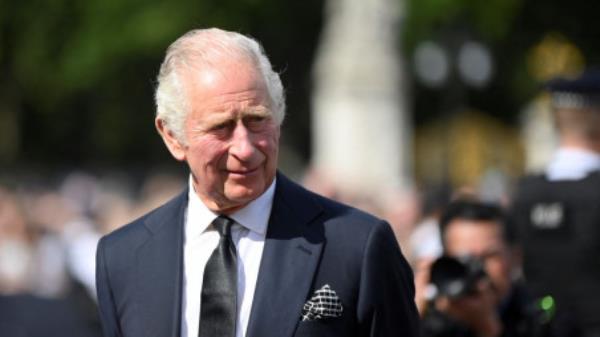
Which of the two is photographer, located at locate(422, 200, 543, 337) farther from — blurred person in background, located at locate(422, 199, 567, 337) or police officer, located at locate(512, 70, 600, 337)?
police officer, located at locate(512, 70, 600, 337)

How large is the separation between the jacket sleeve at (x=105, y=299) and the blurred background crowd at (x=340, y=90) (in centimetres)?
504

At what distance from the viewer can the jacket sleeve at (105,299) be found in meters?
5.17

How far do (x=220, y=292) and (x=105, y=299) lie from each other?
0.39 metres

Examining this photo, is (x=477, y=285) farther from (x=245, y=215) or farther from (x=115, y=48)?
(x=115, y=48)

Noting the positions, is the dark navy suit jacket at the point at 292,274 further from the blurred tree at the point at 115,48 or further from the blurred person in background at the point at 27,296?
the blurred tree at the point at 115,48

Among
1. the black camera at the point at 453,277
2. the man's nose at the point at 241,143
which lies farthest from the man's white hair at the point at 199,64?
the black camera at the point at 453,277

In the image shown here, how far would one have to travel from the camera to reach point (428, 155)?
138 ft

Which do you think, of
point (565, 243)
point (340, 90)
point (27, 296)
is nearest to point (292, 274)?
point (27, 296)

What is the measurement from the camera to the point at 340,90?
2742 cm

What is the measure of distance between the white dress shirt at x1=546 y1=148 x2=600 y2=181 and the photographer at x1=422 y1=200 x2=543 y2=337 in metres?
0.33

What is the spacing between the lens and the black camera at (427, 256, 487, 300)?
6.45 m

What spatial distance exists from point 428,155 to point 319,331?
3730 cm

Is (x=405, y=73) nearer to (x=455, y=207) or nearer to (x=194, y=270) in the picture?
(x=455, y=207)

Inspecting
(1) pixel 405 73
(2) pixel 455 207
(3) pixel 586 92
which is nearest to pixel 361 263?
(2) pixel 455 207
